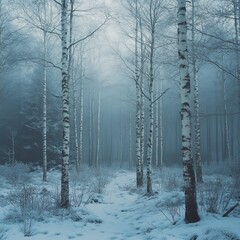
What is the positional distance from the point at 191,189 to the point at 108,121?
4409 centimetres

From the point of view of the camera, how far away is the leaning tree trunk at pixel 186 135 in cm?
Result: 601

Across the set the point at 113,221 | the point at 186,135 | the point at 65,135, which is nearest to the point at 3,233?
the point at 113,221

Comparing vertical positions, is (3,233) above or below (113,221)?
above

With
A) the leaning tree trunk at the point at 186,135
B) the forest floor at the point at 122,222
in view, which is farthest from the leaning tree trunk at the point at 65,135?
the leaning tree trunk at the point at 186,135

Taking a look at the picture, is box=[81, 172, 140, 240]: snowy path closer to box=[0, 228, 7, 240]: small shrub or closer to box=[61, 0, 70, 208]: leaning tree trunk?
box=[61, 0, 70, 208]: leaning tree trunk

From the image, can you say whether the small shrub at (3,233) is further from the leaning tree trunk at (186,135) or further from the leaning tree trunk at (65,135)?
the leaning tree trunk at (186,135)

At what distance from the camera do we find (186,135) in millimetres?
6262

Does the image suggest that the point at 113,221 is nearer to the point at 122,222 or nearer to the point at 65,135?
the point at 122,222

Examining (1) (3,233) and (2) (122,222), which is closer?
(1) (3,233)

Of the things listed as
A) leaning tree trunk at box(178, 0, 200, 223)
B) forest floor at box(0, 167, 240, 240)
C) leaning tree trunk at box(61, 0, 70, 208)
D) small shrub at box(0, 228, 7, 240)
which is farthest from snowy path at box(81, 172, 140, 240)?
small shrub at box(0, 228, 7, 240)

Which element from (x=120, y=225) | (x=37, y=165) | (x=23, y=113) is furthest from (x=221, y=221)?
(x=23, y=113)

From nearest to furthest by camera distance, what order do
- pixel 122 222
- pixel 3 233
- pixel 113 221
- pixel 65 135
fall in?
pixel 3 233
pixel 122 222
pixel 113 221
pixel 65 135

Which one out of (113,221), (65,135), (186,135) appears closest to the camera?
(186,135)

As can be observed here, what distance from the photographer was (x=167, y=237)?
17.1ft
